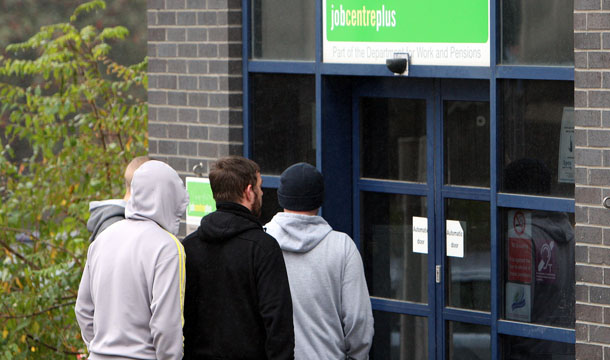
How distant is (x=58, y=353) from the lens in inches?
352

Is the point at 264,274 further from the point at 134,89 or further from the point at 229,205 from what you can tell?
the point at 134,89

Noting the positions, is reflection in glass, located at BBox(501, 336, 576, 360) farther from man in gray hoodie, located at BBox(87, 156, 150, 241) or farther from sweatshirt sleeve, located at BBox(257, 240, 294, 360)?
man in gray hoodie, located at BBox(87, 156, 150, 241)

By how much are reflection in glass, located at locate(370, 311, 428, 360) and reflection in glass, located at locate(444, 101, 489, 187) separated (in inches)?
35.1

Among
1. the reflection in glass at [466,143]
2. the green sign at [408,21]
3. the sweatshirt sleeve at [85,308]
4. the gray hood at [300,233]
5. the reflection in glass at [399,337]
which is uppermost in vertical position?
the green sign at [408,21]

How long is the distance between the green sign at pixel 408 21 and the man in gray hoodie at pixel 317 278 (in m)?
1.64

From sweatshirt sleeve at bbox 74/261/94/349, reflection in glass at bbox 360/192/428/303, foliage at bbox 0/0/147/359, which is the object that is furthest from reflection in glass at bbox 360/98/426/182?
foliage at bbox 0/0/147/359

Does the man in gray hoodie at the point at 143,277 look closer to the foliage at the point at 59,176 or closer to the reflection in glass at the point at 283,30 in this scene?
the reflection in glass at the point at 283,30

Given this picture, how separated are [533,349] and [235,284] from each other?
85.8 inches

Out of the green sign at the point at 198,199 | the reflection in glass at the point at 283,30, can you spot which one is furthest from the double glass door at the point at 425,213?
the green sign at the point at 198,199

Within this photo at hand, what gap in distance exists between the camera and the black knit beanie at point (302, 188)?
15.6ft

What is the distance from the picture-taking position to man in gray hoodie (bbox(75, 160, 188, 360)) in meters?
4.43

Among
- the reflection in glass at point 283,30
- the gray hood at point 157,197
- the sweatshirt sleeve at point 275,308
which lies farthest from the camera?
the reflection in glass at point 283,30

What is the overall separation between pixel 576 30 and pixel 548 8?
0.31m

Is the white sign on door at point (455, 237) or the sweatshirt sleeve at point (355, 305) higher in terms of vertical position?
the white sign on door at point (455, 237)
